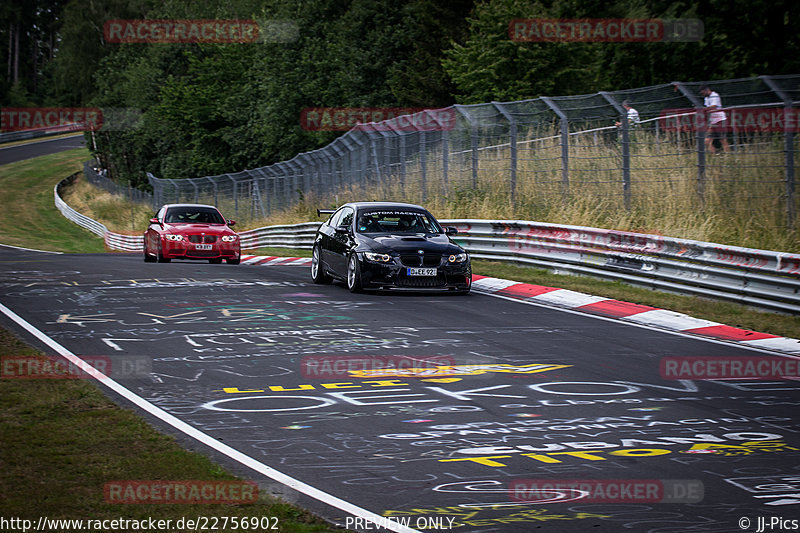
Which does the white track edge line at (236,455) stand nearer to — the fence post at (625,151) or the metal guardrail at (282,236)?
the fence post at (625,151)

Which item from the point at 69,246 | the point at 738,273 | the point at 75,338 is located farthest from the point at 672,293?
the point at 69,246

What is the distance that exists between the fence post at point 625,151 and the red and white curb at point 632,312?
280cm

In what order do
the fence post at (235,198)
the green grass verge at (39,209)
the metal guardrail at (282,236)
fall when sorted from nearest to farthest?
the metal guardrail at (282,236)
the fence post at (235,198)
the green grass verge at (39,209)

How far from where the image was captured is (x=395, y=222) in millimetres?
16422

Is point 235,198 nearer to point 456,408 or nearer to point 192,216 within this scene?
point 192,216

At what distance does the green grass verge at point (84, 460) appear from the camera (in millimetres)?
4980

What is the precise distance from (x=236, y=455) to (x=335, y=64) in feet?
166

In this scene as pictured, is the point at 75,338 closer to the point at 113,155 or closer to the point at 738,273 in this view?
the point at 738,273

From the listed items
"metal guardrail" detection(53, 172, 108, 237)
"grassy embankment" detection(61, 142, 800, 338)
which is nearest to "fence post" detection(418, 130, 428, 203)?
"grassy embankment" detection(61, 142, 800, 338)

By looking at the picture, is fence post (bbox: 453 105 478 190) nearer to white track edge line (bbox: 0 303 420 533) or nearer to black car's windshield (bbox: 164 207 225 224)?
black car's windshield (bbox: 164 207 225 224)

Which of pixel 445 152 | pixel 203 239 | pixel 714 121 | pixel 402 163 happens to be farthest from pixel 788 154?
pixel 203 239

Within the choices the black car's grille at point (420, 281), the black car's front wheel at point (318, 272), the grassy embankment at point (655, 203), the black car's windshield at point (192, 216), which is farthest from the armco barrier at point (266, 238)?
the black car's grille at point (420, 281)

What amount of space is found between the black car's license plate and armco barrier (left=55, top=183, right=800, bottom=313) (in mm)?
3102

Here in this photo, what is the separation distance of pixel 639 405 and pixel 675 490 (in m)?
2.39
